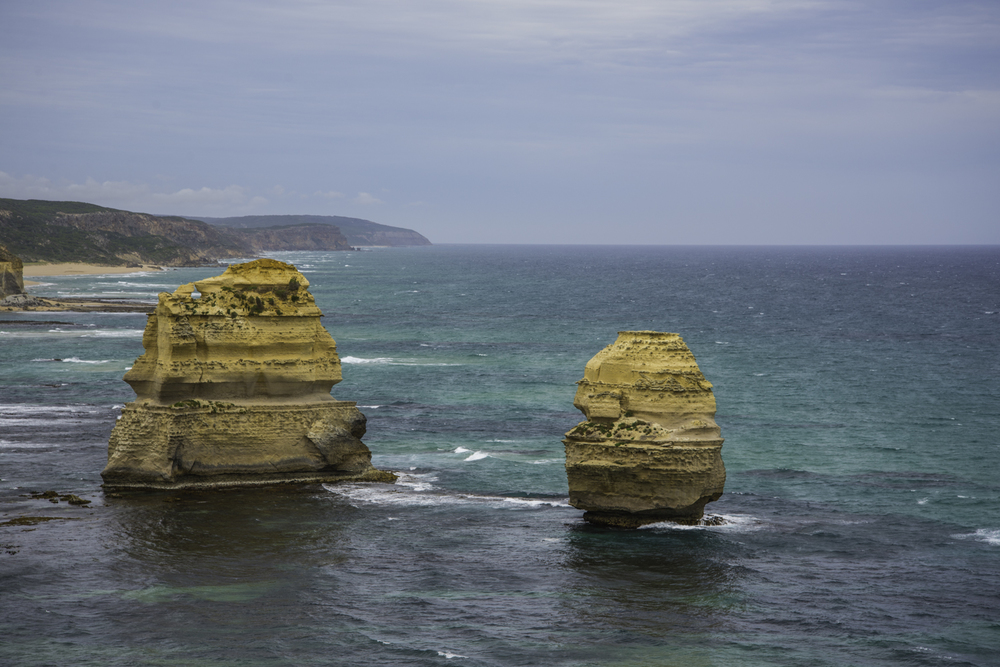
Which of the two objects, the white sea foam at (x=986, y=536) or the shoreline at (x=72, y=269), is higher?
the shoreline at (x=72, y=269)

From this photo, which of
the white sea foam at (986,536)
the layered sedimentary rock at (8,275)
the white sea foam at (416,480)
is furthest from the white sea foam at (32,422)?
the layered sedimentary rock at (8,275)

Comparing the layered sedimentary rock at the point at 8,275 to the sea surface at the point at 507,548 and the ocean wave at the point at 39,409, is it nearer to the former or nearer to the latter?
the sea surface at the point at 507,548

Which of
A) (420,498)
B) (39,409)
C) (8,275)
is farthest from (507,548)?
(8,275)

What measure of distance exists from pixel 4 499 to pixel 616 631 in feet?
65.6

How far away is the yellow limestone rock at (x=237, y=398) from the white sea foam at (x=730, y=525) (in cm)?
1036

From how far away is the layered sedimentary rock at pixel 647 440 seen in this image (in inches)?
1150

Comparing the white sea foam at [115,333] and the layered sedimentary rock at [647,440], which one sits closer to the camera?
the layered sedimentary rock at [647,440]

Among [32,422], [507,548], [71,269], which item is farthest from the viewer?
[71,269]

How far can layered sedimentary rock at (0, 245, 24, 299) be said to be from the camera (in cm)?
10406

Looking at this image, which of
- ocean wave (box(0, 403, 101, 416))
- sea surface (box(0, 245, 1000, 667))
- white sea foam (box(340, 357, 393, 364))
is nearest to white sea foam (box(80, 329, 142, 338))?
sea surface (box(0, 245, 1000, 667))

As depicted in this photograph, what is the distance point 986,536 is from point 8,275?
96.7m

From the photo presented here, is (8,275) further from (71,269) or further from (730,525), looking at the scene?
(730,525)

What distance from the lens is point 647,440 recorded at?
29.2m

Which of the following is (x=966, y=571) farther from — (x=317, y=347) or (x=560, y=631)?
(x=317, y=347)
